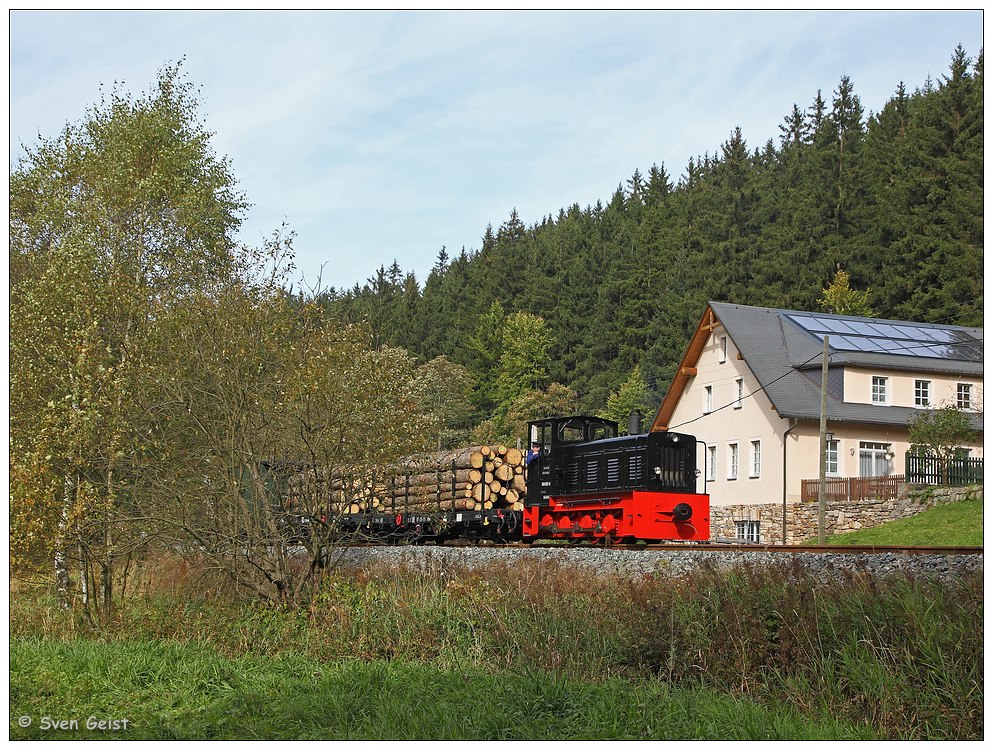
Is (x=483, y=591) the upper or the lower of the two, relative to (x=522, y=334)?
lower

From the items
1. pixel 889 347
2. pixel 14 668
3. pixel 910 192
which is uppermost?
pixel 910 192

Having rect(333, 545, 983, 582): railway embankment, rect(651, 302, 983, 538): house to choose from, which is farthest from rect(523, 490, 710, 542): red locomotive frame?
rect(651, 302, 983, 538): house

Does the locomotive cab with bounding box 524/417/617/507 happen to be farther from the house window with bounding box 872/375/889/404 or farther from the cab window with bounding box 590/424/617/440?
the house window with bounding box 872/375/889/404

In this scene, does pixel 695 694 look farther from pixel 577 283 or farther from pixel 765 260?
pixel 577 283

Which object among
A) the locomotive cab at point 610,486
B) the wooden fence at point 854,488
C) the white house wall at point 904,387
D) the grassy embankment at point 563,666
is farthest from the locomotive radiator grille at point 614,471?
the white house wall at point 904,387

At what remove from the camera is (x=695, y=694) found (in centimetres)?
888

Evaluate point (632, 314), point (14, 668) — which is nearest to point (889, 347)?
point (632, 314)

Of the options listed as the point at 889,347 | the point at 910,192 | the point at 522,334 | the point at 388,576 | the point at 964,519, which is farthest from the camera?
the point at 522,334

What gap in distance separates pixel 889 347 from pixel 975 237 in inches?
455

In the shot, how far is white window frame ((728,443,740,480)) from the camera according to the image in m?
34.8

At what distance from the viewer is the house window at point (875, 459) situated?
3288 cm

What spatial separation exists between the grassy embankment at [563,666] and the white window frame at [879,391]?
2307 centimetres

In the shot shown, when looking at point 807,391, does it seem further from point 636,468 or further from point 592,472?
Result: point 636,468

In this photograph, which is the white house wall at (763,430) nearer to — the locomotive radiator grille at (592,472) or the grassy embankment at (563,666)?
the locomotive radiator grille at (592,472)
